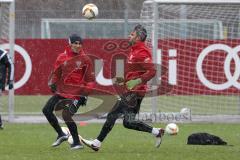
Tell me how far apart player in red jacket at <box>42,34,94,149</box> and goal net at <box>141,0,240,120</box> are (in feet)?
27.7

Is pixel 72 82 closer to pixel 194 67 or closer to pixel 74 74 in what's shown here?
pixel 74 74

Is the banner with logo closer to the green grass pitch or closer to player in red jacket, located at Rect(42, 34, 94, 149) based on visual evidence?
the green grass pitch

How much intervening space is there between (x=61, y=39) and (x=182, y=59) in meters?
4.06

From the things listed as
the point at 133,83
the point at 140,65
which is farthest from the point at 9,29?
the point at 133,83

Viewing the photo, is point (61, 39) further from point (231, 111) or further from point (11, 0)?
point (231, 111)

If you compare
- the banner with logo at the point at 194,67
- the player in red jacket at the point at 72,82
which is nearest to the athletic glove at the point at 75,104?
the player in red jacket at the point at 72,82

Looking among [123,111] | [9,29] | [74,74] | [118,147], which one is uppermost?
[9,29]

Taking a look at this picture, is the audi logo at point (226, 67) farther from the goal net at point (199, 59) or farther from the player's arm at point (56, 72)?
the player's arm at point (56, 72)

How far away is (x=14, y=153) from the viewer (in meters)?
14.4

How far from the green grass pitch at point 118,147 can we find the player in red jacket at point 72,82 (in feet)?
1.70

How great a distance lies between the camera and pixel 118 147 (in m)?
15.7

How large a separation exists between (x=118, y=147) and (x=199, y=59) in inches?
360

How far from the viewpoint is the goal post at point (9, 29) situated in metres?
22.3

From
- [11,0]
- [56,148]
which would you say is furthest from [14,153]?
[11,0]
